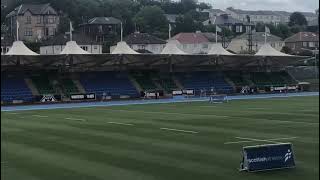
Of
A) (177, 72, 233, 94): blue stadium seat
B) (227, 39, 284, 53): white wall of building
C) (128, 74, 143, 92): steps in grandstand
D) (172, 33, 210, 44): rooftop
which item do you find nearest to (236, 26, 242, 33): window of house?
(227, 39, 284, 53): white wall of building

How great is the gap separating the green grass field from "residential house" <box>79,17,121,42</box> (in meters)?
67.3

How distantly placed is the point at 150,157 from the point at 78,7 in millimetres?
68664

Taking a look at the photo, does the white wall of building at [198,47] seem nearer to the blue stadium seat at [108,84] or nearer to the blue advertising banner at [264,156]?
the blue stadium seat at [108,84]

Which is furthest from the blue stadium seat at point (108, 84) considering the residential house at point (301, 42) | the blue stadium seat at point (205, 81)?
the residential house at point (301, 42)

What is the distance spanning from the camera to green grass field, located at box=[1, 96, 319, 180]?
1332cm

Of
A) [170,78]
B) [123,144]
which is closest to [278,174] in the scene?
[123,144]

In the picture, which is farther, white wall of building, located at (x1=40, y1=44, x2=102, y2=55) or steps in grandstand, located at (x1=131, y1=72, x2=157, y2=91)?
white wall of building, located at (x1=40, y1=44, x2=102, y2=55)

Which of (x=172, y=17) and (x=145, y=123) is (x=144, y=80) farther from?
(x=172, y=17)

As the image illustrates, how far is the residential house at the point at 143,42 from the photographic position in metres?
100

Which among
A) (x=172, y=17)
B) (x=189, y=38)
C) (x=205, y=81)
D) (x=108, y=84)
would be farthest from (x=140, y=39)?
(x=108, y=84)

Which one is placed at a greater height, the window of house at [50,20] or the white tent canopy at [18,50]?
the window of house at [50,20]

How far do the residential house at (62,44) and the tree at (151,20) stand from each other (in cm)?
Result: 1261

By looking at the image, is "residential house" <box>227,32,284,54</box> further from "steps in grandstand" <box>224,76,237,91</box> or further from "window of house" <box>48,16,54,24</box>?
"steps in grandstand" <box>224,76,237,91</box>

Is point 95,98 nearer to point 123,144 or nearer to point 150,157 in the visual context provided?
point 123,144
